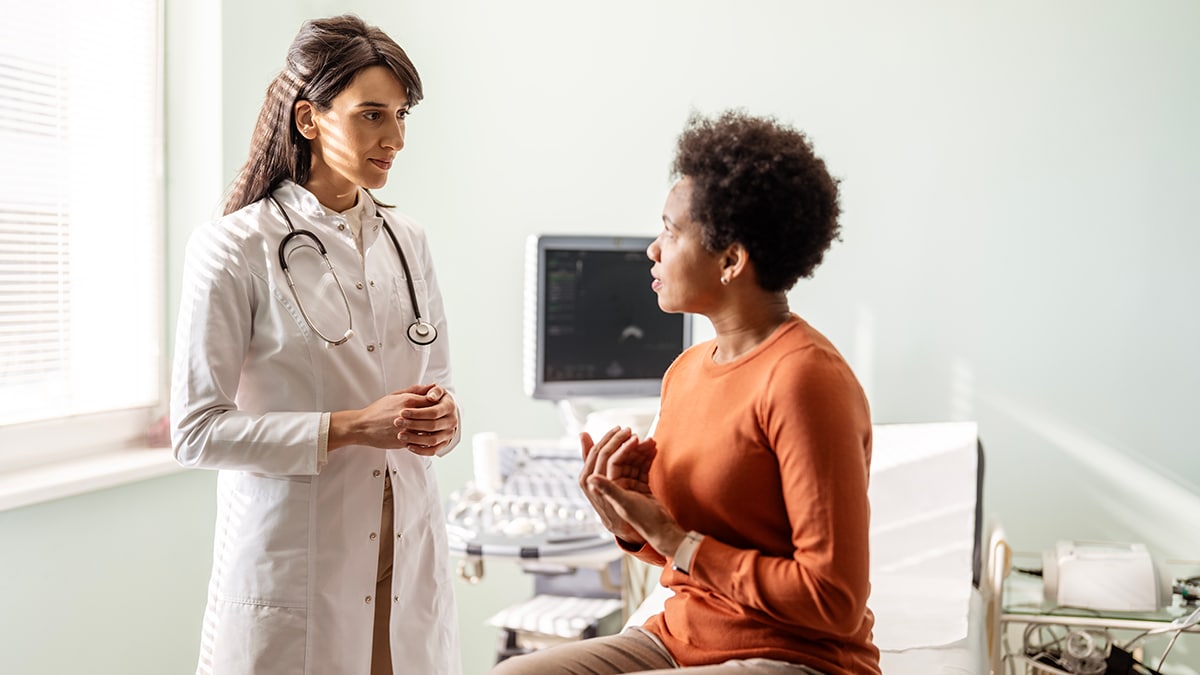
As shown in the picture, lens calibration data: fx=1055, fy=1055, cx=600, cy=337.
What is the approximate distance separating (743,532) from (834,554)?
0.44ft

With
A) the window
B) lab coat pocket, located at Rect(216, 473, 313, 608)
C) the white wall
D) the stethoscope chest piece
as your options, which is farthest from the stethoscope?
the white wall

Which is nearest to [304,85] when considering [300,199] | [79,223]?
[300,199]

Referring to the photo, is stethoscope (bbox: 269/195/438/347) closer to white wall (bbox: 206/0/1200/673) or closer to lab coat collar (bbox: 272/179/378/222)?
lab coat collar (bbox: 272/179/378/222)

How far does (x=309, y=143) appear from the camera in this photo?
1.62 metres

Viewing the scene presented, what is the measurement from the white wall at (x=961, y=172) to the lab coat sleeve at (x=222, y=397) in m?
1.33

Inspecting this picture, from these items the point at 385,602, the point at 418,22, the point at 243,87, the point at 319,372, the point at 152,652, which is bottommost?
the point at 152,652

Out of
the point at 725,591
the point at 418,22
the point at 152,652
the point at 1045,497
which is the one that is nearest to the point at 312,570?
the point at 725,591

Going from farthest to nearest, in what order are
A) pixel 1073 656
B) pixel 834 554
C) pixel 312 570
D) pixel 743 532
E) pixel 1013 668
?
pixel 1013 668
pixel 1073 656
pixel 312 570
pixel 743 532
pixel 834 554

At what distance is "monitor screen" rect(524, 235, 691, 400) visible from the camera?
269 cm

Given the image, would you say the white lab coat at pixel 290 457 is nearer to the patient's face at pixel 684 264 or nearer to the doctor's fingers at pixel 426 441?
the doctor's fingers at pixel 426 441

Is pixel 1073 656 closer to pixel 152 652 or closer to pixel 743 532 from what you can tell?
pixel 743 532

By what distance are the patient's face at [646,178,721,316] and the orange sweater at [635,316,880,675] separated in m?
0.09

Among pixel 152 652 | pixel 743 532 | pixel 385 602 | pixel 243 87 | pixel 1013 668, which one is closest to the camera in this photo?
pixel 743 532

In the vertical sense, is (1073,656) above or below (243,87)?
below
